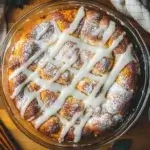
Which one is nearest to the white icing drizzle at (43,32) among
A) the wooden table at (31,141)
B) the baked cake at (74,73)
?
the baked cake at (74,73)

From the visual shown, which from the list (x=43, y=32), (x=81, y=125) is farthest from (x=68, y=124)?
(x=43, y=32)

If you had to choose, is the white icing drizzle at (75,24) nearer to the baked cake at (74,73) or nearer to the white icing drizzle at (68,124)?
the baked cake at (74,73)

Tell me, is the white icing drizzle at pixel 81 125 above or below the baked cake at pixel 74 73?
below

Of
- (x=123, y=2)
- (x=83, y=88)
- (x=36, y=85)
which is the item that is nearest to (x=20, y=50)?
(x=36, y=85)

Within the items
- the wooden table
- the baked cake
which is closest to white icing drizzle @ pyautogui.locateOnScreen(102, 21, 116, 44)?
the baked cake

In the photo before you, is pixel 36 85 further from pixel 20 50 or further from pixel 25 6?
pixel 25 6

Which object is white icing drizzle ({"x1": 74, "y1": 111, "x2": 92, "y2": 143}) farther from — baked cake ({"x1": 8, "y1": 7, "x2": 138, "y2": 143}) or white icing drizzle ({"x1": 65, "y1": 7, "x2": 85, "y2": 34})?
white icing drizzle ({"x1": 65, "y1": 7, "x2": 85, "y2": 34})
